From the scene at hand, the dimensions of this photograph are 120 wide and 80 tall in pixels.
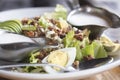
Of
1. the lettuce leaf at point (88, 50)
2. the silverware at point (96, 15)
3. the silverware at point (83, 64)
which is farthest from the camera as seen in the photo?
the silverware at point (96, 15)

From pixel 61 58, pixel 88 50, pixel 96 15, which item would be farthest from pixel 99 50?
pixel 96 15

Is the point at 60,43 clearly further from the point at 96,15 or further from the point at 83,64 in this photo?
the point at 96,15

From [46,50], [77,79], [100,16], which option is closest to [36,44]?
[46,50]

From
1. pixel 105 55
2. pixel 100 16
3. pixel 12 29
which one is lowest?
pixel 105 55

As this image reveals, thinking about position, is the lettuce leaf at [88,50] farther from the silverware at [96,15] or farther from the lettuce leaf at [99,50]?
the silverware at [96,15]

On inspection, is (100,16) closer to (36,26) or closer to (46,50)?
(36,26)

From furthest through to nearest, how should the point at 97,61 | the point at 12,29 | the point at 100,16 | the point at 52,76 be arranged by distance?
1. the point at 100,16
2. the point at 12,29
3. the point at 97,61
4. the point at 52,76

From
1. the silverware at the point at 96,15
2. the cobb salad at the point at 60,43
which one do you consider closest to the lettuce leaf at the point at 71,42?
the cobb salad at the point at 60,43
